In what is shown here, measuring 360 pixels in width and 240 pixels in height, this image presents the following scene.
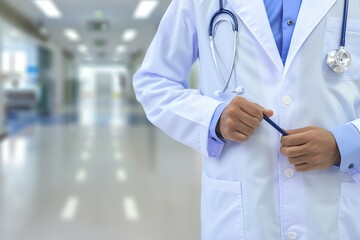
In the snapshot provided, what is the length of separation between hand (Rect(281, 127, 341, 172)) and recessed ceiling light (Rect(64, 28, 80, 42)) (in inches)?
596

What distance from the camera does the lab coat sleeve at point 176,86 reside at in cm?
92

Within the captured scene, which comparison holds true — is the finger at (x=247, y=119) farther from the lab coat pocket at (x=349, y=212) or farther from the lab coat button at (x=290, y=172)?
the lab coat pocket at (x=349, y=212)

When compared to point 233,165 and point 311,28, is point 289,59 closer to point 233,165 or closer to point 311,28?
point 311,28

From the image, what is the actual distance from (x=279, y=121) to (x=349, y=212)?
259 millimetres

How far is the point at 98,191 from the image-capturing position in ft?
14.2

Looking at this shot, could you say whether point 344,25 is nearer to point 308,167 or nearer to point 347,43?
point 347,43

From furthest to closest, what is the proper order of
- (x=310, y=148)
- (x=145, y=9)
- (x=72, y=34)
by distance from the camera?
1. (x=72, y=34)
2. (x=145, y=9)
3. (x=310, y=148)

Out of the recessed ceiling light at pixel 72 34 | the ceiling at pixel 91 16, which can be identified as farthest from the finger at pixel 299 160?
the recessed ceiling light at pixel 72 34

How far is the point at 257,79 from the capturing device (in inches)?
35.1

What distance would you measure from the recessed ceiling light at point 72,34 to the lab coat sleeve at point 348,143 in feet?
49.7

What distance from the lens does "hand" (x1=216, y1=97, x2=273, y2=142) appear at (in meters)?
0.81

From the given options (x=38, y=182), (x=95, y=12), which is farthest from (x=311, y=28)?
(x=95, y=12)

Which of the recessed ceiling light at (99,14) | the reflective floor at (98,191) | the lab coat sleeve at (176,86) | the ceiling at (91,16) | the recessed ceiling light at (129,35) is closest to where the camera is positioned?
the lab coat sleeve at (176,86)

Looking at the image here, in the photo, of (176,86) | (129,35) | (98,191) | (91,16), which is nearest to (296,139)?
(176,86)
